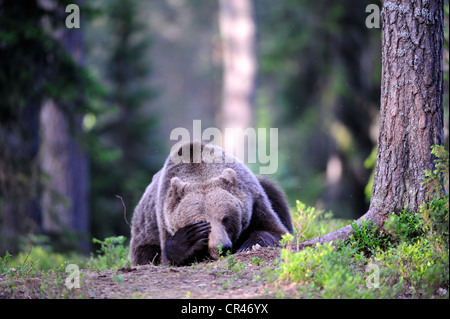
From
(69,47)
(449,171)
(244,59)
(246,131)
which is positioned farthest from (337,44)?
(449,171)

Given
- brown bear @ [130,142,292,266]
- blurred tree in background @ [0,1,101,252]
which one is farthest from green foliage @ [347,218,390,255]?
blurred tree in background @ [0,1,101,252]

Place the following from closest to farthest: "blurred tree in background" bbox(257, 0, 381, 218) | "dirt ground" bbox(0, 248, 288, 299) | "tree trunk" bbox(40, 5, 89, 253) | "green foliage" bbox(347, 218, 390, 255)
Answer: "dirt ground" bbox(0, 248, 288, 299), "green foliage" bbox(347, 218, 390, 255), "tree trunk" bbox(40, 5, 89, 253), "blurred tree in background" bbox(257, 0, 381, 218)

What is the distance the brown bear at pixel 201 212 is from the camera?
19.2 feet

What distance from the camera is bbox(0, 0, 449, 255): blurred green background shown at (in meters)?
10.8

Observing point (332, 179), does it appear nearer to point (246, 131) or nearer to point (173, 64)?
point (246, 131)

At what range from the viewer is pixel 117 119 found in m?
19.0

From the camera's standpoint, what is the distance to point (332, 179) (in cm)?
1717

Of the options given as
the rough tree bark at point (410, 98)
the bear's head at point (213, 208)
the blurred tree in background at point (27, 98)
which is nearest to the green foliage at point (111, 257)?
the bear's head at point (213, 208)

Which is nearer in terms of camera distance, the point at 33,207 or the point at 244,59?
the point at 33,207

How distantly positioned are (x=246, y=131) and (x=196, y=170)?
10.0 meters

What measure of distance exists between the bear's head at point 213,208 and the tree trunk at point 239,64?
10613 mm

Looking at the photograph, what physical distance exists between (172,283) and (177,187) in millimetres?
1446

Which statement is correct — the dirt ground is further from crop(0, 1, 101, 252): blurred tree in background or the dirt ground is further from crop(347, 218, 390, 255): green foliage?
crop(0, 1, 101, 252): blurred tree in background

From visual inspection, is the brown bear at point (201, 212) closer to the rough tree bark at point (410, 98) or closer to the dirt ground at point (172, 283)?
the dirt ground at point (172, 283)
